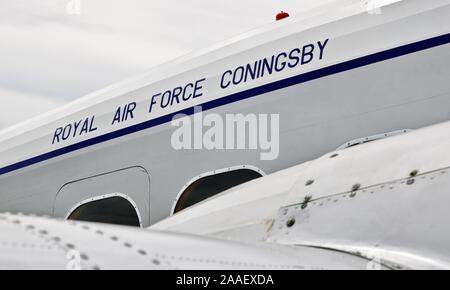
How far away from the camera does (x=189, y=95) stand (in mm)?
5898

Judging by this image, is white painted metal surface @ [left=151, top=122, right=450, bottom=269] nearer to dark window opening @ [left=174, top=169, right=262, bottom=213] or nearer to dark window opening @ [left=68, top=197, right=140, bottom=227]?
dark window opening @ [left=174, top=169, right=262, bottom=213]

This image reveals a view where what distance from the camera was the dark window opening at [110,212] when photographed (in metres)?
6.25

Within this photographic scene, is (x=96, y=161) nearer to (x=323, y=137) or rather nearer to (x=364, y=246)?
(x=323, y=137)

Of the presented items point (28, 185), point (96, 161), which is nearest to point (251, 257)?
point (96, 161)

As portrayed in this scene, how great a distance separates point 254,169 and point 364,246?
7.03 feet

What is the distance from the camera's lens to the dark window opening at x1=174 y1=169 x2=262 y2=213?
17.6 feet

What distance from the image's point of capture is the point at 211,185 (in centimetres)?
560

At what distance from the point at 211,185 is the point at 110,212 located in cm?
130

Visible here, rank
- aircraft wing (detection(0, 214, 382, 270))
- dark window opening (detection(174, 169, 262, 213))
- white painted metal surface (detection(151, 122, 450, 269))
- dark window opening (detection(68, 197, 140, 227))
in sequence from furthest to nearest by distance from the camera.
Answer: dark window opening (detection(68, 197, 140, 227)) < dark window opening (detection(174, 169, 262, 213)) < white painted metal surface (detection(151, 122, 450, 269)) < aircraft wing (detection(0, 214, 382, 270))

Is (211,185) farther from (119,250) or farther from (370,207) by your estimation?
(119,250)

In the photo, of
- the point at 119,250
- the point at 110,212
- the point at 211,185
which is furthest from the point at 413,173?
the point at 110,212

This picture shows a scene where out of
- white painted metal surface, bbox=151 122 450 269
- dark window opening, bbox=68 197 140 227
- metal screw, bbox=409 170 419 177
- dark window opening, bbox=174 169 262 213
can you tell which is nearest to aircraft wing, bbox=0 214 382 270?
white painted metal surface, bbox=151 122 450 269

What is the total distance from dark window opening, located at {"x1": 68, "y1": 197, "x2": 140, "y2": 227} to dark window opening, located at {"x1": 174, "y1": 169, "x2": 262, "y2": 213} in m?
0.65

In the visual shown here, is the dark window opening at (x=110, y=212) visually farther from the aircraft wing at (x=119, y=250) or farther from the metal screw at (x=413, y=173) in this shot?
the aircraft wing at (x=119, y=250)
